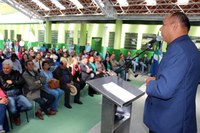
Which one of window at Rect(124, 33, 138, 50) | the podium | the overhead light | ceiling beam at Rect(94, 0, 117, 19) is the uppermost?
the overhead light

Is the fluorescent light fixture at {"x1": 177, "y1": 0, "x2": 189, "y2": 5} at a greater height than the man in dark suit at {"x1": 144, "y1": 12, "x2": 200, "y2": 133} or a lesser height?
greater

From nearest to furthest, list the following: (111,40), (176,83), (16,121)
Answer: (176,83) → (16,121) → (111,40)

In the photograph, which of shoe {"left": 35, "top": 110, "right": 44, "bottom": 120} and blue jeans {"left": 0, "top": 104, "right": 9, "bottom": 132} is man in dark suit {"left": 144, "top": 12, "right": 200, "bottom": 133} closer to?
blue jeans {"left": 0, "top": 104, "right": 9, "bottom": 132}

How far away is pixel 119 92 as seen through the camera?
168cm

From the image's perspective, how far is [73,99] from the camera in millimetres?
4906

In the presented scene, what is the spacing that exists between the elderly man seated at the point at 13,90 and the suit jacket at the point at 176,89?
2440mm

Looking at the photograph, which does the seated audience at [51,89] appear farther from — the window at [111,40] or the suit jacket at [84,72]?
the window at [111,40]

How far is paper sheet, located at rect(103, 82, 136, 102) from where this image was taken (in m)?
1.60

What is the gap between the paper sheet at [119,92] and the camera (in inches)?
63.1

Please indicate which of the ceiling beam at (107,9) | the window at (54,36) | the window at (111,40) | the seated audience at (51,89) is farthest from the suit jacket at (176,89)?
the window at (54,36)

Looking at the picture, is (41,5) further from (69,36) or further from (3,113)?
(3,113)

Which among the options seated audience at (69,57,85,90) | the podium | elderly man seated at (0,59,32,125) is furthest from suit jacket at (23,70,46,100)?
the podium

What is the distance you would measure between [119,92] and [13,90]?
2290 millimetres

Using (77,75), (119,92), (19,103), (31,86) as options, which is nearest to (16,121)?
(19,103)
